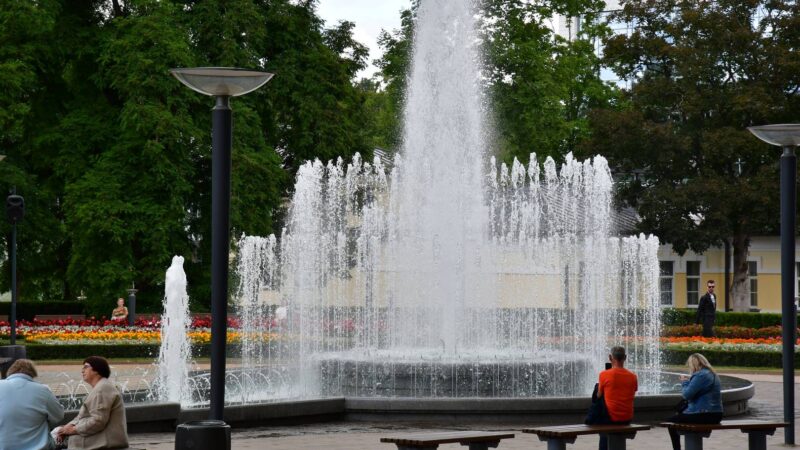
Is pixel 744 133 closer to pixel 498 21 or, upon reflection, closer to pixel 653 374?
pixel 498 21

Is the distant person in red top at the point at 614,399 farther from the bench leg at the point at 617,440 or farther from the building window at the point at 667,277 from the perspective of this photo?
the building window at the point at 667,277

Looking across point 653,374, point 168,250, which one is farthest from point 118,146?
point 653,374

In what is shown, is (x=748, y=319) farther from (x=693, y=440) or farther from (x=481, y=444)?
(x=481, y=444)

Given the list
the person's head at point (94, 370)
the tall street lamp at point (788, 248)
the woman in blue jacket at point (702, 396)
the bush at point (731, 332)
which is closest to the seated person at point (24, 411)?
the person's head at point (94, 370)

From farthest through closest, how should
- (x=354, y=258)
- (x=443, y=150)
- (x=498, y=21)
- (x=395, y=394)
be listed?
(x=498, y=21)
(x=354, y=258)
(x=443, y=150)
(x=395, y=394)

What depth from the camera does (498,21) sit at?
49500 millimetres

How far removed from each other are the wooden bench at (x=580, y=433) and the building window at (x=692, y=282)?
46.4m

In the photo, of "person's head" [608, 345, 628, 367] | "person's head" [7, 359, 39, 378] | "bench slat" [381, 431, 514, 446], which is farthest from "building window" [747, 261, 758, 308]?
"person's head" [7, 359, 39, 378]

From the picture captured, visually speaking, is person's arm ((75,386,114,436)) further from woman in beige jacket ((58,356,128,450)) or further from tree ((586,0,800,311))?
tree ((586,0,800,311))

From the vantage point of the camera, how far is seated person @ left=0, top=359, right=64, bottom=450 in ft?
32.7

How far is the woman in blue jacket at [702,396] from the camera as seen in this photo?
13055mm

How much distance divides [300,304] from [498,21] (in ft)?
82.2

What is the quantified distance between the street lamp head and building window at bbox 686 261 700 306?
47944 millimetres

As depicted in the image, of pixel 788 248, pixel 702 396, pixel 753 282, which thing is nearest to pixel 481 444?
pixel 702 396
